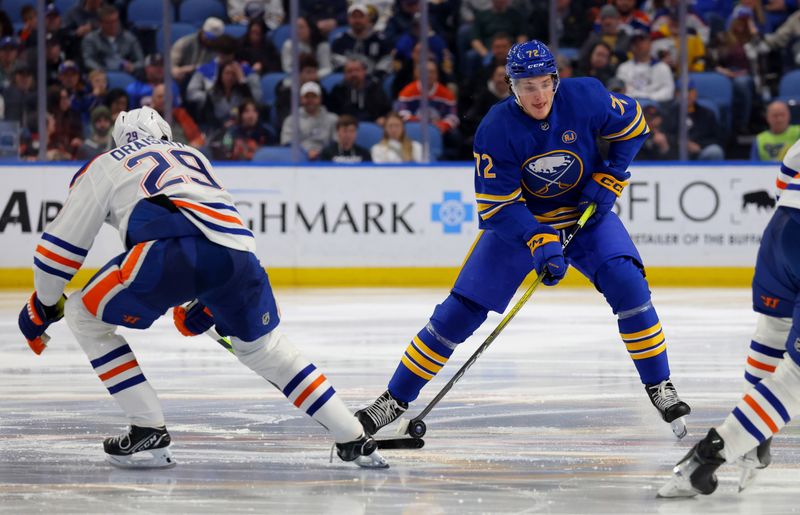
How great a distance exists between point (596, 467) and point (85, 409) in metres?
1.90

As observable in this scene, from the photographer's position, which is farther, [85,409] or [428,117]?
[428,117]

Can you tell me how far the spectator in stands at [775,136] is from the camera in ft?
31.5

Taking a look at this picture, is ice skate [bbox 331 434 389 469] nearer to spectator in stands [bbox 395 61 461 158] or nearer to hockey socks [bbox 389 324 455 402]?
hockey socks [bbox 389 324 455 402]

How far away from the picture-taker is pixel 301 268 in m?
9.70

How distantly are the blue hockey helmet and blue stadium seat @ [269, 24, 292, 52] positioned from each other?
5.96 m

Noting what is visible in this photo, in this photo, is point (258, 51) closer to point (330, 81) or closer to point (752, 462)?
point (330, 81)

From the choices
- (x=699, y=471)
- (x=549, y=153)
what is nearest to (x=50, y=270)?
(x=549, y=153)

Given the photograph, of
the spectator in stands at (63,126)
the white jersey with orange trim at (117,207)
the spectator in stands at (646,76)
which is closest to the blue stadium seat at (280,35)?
the spectator in stands at (63,126)

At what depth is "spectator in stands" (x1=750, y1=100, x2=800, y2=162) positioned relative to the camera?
9609 mm

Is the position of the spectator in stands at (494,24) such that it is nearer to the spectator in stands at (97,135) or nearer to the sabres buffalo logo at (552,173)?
the spectator in stands at (97,135)

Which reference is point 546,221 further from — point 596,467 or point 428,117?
point 428,117

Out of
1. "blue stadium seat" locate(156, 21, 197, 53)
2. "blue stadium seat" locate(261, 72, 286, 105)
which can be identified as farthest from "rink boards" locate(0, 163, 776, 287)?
"blue stadium seat" locate(156, 21, 197, 53)

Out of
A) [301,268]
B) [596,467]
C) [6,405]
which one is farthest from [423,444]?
[301,268]

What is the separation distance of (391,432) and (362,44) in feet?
20.1
